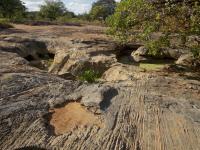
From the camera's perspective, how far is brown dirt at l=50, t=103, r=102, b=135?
5121 mm

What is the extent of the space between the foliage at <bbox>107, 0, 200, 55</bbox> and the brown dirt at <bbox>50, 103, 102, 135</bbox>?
186 inches

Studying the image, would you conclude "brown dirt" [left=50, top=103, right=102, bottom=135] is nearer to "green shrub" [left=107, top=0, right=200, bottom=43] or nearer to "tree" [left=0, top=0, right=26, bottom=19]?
"green shrub" [left=107, top=0, right=200, bottom=43]

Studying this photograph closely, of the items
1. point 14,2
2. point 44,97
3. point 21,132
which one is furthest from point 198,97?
point 14,2

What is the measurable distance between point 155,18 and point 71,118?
550cm

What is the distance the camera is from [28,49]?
1377 cm

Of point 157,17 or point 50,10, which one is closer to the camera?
point 157,17

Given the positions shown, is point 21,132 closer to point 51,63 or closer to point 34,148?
point 34,148

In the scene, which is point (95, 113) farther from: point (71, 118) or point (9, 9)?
point (9, 9)

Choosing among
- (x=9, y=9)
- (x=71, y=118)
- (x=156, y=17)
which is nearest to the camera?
(x=71, y=118)

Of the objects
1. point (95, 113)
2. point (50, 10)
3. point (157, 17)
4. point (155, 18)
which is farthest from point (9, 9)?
point (95, 113)

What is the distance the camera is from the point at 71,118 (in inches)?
211

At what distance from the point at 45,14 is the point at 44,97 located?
39.6m

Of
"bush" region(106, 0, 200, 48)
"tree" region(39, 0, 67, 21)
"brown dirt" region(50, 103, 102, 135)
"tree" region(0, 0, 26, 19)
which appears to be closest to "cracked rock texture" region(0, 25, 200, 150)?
"brown dirt" region(50, 103, 102, 135)

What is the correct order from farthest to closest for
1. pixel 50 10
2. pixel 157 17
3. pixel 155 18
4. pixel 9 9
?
pixel 50 10 < pixel 9 9 < pixel 155 18 < pixel 157 17
